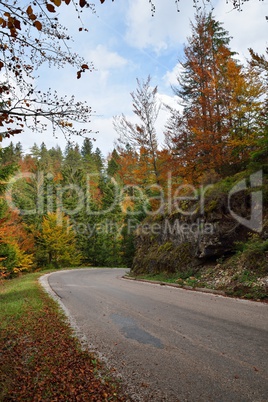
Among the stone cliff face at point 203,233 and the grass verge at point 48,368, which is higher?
the stone cliff face at point 203,233

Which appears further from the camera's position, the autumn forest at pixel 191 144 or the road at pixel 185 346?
the autumn forest at pixel 191 144

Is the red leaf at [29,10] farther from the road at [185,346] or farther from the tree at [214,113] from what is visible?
the tree at [214,113]

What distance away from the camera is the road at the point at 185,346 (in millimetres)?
3539

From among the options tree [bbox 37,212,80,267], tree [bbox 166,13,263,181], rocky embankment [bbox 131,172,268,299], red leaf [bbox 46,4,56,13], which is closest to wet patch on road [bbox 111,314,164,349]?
rocky embankment [bbox 131,172,268,299]

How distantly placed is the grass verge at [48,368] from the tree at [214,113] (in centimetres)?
1271

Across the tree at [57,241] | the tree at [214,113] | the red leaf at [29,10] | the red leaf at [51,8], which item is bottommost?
the tree at [57,241]

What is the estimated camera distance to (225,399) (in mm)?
3270

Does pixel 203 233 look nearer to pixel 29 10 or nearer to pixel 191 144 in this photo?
pixel 191 144

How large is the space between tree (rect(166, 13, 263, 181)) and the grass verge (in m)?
12.7

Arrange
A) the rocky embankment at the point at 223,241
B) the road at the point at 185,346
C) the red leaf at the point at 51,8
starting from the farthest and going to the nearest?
1. the rocky embankment at the point at 223,241
2. the road at the point at 185,346
3. the red leaf at the point at 51,8

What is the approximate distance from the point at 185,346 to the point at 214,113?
15.6m

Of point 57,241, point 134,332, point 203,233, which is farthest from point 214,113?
point 57,241

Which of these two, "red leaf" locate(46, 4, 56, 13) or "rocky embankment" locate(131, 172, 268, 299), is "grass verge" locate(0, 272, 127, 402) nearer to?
"red leaf" locate(46, 4, 56, 13)

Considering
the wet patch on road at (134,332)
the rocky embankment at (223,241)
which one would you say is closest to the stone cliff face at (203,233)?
the rocky embankment at (223,241)
